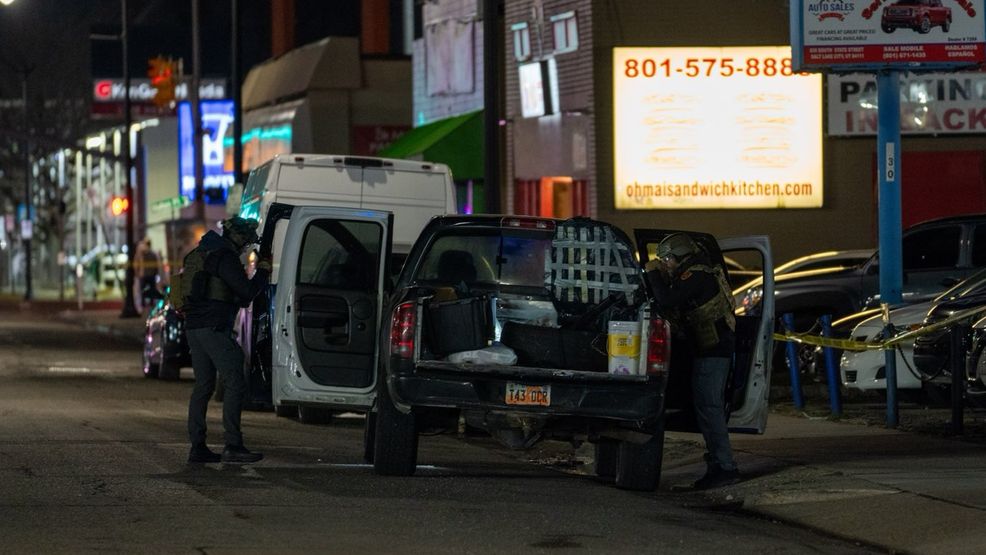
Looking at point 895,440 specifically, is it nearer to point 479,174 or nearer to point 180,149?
point 479,174

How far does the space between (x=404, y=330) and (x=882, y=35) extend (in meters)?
7.42

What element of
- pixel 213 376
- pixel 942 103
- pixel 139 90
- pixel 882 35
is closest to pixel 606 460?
pixel 213 376

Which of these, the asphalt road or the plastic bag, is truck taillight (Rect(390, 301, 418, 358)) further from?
the asphalt road

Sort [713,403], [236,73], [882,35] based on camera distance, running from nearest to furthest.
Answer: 1. [713,403]
2. [882,35]
3. [236,73]

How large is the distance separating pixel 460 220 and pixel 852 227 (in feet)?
52.6

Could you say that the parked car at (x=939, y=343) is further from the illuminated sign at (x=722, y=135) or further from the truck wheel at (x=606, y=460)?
the illuminated sign at (x=722, y=135)

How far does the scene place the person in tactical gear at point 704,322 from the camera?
41.3ft

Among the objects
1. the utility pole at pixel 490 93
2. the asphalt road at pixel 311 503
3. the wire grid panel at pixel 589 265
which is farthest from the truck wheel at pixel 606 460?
the utility pole at pixel 490 93

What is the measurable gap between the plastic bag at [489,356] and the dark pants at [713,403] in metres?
1.48

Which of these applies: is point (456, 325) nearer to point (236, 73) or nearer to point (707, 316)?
point (707, 316)

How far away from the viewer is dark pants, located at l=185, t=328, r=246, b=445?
13.4 m

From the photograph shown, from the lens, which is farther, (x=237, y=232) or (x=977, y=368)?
(x=977, y=368)

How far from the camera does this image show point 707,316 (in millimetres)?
12625

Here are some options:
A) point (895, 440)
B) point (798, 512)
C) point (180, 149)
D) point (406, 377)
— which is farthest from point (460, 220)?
point (180, 149)
